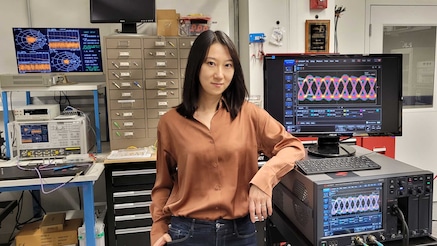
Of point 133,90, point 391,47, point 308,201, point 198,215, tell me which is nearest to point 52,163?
point 133,90

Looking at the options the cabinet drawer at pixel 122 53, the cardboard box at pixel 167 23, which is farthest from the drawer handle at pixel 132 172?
the cardboard box at pixel 167 23

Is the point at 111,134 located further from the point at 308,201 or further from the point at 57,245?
the point at 308,201

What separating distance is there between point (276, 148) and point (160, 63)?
1.71 m

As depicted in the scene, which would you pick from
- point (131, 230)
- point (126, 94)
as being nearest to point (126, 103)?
point (126, 94)

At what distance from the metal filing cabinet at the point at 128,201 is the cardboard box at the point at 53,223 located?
35 cm

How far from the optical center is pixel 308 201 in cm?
124

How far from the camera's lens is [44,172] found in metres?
2.12

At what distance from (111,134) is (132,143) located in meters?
0.18

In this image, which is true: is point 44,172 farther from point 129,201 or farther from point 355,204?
point 355,204

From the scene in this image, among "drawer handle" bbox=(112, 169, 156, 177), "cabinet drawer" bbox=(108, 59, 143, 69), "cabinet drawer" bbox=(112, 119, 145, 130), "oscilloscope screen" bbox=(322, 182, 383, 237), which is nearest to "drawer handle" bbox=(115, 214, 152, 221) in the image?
"drawer handle" bbox=(112, 169, 156, 177)

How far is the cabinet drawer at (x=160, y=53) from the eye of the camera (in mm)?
2693

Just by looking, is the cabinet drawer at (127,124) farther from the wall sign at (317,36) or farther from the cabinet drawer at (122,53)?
the wall sign at (317,36)

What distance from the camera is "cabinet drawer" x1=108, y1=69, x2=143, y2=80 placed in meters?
2.66

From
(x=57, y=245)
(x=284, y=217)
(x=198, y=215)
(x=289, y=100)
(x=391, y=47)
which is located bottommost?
(x=57, y=245)
